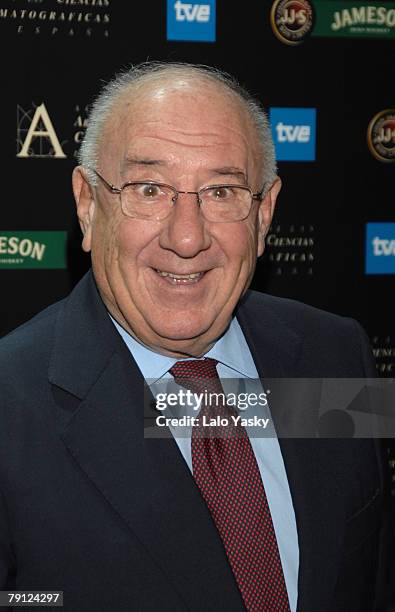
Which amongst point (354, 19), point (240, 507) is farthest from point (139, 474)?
point (354, 19)

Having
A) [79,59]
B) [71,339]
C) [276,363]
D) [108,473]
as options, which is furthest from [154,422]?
[79,59]

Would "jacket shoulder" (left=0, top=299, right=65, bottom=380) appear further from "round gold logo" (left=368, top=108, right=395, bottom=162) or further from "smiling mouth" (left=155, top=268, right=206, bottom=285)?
"round gold logo" (left=368, top=108, right=395, bottom=162)

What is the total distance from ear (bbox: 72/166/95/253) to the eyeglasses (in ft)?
0.36

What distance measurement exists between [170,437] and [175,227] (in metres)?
0.41

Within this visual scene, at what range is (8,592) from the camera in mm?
1446

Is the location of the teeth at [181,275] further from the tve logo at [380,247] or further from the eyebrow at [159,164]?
the tve logo at [380,247]

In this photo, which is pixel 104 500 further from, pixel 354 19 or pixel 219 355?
pixel 354 19

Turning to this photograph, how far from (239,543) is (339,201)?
1.60m

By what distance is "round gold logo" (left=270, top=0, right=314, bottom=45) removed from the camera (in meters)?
2.67

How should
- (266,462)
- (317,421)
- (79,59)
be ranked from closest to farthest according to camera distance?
(266,462)
(317,421)
(79,59)

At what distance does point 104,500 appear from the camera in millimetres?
1452

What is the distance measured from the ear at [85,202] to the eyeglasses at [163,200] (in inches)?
4.4

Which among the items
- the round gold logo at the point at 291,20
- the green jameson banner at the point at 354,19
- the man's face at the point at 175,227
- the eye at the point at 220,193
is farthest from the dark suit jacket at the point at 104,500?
the green jameson banner at the point at 354,19

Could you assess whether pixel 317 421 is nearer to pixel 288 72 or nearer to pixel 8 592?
pixel 8 592
